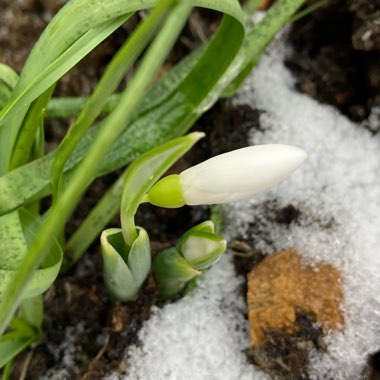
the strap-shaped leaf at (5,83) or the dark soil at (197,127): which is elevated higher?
the strap-shaped leaf at (5,83)

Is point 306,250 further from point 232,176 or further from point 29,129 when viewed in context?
point 29,129

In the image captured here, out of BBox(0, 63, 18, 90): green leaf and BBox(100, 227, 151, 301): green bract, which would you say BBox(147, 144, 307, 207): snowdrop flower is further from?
BBox(0, 63, 18, 90): green leaf

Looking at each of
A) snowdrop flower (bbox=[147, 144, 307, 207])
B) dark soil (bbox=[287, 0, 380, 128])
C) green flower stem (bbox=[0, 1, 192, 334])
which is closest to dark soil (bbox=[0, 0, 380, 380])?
dark soil (bbox=[287, 0, 380, 128])

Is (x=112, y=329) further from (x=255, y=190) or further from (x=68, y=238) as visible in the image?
(x=255, y=190)

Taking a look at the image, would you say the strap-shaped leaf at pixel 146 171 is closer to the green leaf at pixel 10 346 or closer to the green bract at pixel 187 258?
the green bract at pixel 187 258

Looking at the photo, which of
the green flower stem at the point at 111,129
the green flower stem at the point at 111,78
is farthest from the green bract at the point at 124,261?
the green flower stem at the point at 111,129

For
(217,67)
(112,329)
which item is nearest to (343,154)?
(217,67)
